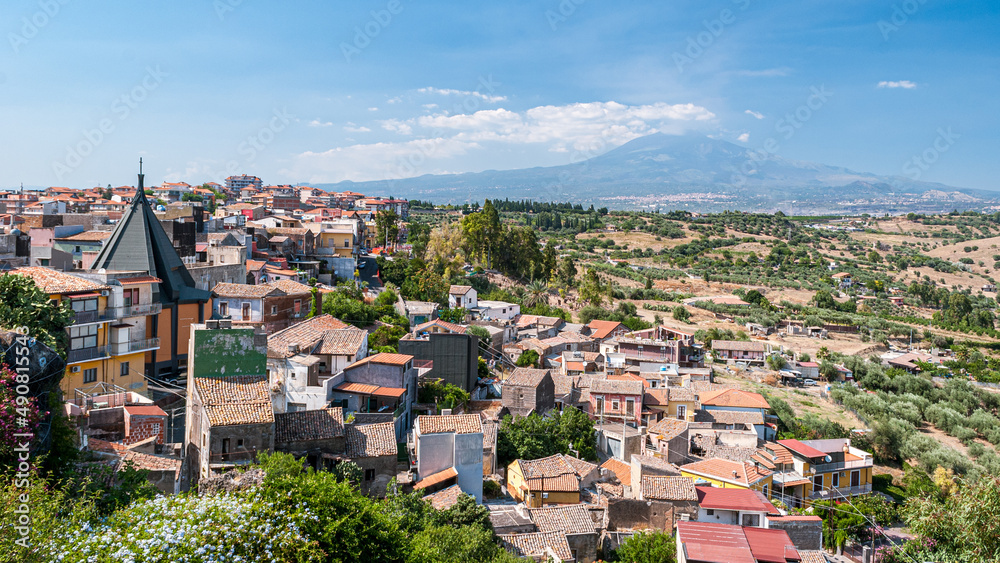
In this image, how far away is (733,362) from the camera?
51719mm

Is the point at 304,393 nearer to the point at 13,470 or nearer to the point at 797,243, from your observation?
the point at 13,470

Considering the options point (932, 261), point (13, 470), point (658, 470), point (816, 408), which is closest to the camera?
point (13, 470)

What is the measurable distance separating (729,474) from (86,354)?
75.5 ft

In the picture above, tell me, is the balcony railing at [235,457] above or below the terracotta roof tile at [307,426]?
above

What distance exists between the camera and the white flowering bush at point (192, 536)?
7.45 m

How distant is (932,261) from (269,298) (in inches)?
4678

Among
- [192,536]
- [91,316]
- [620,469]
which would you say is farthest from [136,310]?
[620,469]

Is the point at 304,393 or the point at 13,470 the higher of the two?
the point at 13,470

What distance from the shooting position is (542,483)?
73.5 feet

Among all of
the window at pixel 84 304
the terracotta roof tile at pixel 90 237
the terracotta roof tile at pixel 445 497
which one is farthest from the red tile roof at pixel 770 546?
the terracotta roof tile at pixel 90 237

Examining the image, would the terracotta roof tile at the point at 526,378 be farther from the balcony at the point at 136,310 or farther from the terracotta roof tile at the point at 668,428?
the balcony at the point at 136,310

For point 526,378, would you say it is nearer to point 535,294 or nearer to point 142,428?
point 142,428

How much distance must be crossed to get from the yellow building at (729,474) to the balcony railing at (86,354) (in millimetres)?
20668

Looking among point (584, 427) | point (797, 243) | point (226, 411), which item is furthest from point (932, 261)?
point (226, 411)
